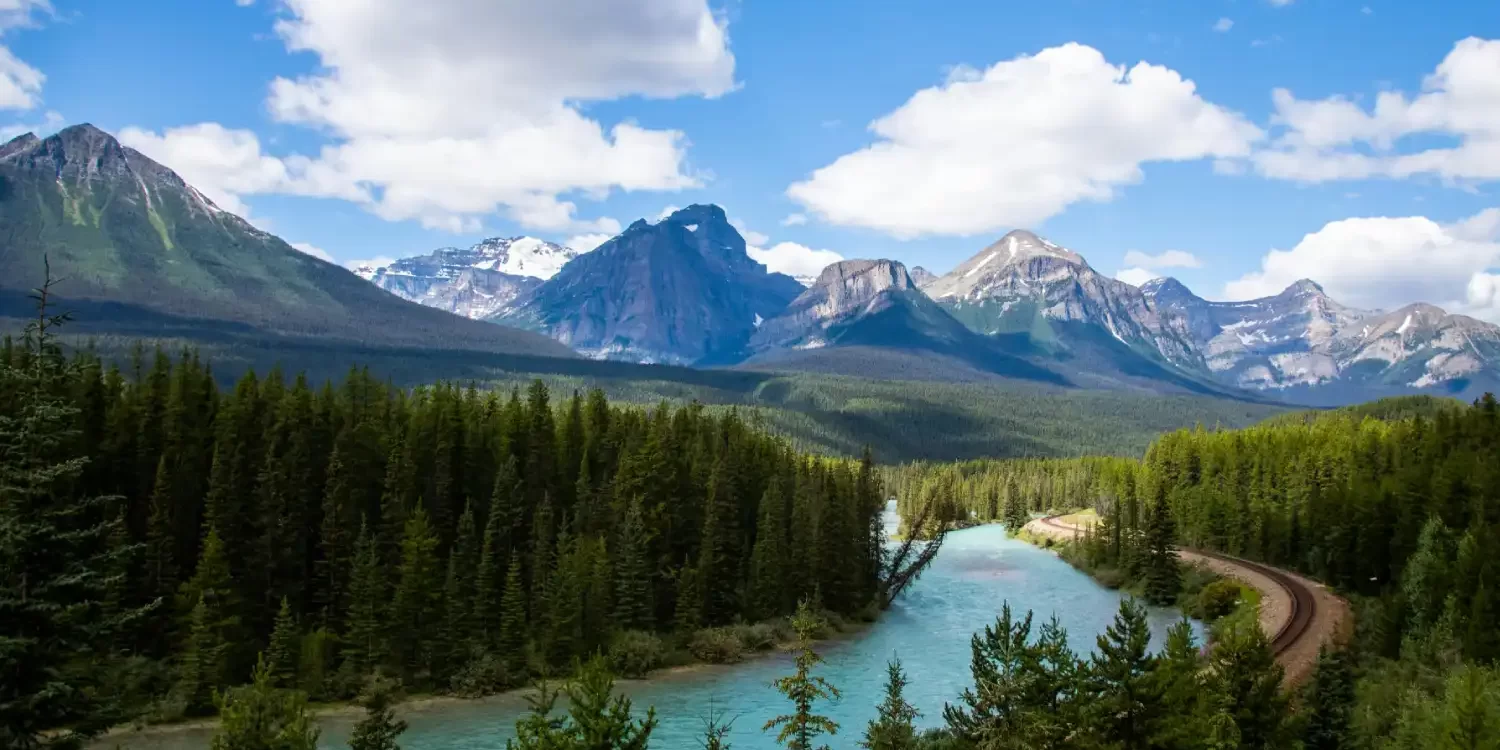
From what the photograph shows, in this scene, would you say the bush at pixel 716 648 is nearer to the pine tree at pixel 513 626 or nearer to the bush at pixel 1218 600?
the pine tree at pixel 513 626

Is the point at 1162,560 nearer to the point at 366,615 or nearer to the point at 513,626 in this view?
the point at 513,626

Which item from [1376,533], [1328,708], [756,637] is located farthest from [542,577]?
[1376,533]

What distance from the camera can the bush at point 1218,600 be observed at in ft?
300

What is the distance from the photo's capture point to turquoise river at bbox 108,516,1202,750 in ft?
177

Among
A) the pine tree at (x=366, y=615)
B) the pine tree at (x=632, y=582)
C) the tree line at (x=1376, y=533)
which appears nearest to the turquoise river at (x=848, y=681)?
the pine tree at (x=366, y=615)

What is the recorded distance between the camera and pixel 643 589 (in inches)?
3027

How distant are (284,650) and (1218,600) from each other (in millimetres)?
76572

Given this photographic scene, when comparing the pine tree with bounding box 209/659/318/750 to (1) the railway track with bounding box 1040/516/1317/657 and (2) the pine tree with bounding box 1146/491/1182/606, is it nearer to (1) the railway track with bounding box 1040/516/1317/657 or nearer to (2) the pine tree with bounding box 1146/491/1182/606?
(1) the railway track with bounding box 1040/516/1317/657

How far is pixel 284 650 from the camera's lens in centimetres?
5938

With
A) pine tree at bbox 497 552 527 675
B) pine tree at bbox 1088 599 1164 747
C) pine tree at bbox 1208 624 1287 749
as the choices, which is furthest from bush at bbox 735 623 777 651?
pine tree at bbox 1088 599 1164 747

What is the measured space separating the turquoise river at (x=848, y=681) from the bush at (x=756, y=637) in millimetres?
1564

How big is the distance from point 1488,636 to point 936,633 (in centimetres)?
4294

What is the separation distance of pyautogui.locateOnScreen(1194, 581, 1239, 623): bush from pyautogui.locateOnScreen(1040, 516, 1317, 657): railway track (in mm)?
4330

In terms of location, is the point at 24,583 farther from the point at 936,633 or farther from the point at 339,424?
the point at 936,633
